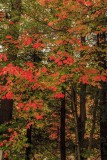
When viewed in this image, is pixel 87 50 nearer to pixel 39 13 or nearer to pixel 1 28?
pixel 39 13

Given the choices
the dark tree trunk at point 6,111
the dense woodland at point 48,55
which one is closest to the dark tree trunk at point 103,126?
the dense woodland at point 48,55

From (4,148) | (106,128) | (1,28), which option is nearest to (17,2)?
(1,28)

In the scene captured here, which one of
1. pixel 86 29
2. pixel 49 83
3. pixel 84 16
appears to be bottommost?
pixel 49 83

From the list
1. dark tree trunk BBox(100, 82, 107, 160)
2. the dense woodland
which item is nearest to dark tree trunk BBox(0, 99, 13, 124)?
the dense woodland

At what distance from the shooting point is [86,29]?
7508mm

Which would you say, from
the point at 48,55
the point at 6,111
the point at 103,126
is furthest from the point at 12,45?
the point at 103,126

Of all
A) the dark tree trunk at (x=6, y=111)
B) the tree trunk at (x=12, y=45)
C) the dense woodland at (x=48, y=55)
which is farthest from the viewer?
the dark tree trunk at (x=6, y=111)

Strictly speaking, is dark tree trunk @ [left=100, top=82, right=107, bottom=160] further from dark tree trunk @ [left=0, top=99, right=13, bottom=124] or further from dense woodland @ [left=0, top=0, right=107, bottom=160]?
dark tree trunk @ [left=0, top=99, right=13, bottom=124]

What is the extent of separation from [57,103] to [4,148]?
9292mm

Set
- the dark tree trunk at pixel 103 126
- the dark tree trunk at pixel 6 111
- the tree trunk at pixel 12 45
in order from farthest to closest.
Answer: the dark tree trunk at pixel 103 126, the dark tree trunk at pixel 6 111, the tree trunk at pixel 12 45

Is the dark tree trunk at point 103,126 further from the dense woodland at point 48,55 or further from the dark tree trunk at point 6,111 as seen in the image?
the dark tree trunk at point 6,111

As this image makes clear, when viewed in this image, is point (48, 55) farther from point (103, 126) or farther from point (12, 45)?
point (103, 126)

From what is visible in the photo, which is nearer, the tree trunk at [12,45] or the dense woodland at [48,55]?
the dense woodland at [48,55]

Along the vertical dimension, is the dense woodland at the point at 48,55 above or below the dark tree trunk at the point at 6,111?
above
